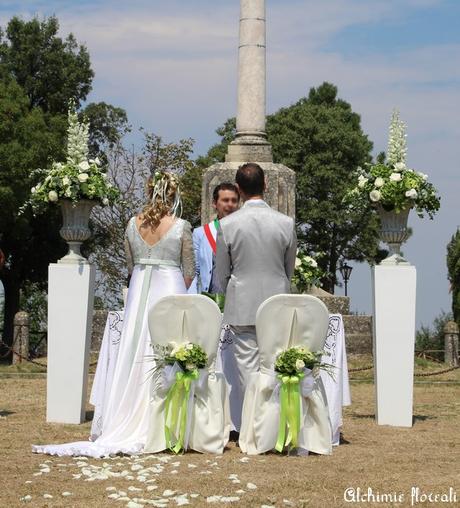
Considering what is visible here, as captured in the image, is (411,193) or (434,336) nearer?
(411,193)

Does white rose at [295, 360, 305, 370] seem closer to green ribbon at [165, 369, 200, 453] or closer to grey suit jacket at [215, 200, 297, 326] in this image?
grey suit jacket at [215, 200, 297, 326]

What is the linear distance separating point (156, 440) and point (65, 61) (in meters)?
36.9

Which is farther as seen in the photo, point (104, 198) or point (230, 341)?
point (104, 198)

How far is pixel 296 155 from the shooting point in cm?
4916

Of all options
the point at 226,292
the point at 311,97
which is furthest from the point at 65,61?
Answer: the point at 226,292

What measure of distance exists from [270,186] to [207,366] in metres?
11.7

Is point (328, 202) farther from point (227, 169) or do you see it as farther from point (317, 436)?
point (317, 436)

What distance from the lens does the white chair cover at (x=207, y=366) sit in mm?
9852

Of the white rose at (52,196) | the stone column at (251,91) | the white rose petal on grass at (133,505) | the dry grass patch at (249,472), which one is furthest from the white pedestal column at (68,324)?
the stone column at (251,91)

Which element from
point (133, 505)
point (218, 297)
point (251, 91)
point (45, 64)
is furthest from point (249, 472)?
point (45, 64)

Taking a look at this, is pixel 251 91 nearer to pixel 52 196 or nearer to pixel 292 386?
pixel 52 196

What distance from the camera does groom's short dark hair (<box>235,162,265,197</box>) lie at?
33.0ft

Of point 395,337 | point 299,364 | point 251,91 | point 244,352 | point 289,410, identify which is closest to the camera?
point 299,364

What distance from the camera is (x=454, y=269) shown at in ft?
154
